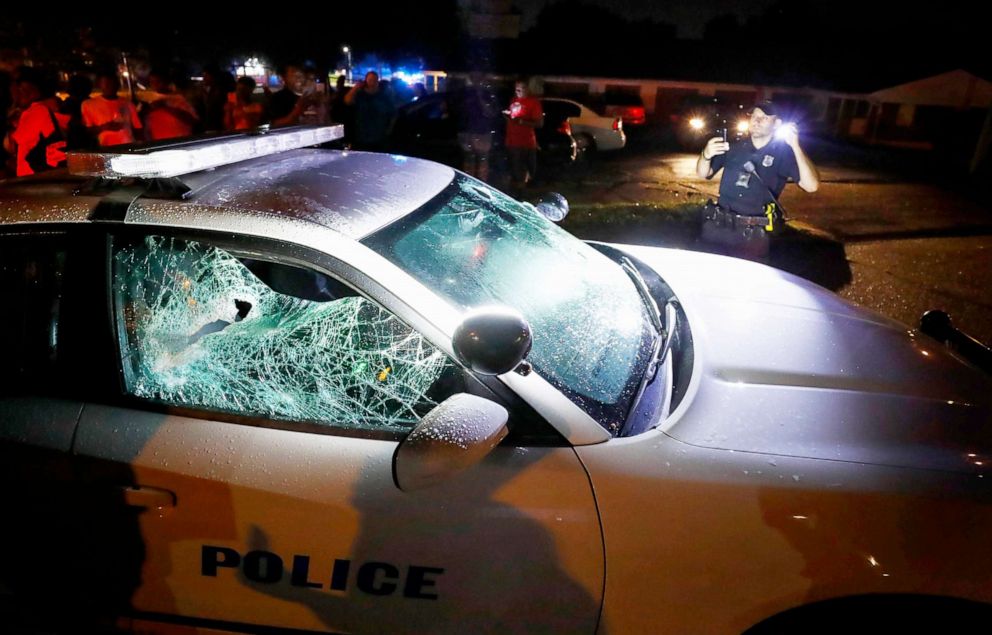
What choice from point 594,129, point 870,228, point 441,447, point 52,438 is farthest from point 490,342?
point 594,129

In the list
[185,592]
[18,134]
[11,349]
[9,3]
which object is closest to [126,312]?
[11,349]

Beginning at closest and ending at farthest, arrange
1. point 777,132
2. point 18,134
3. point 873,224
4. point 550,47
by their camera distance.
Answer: point 777,132 → point 18,134 → point 873,224 → point 550,47

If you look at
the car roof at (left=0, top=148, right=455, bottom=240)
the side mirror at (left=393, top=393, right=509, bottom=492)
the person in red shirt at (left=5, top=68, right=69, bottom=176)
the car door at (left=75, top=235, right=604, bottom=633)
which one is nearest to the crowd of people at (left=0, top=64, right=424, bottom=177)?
the person in red shirt at (left=5, top=68, right=69, bottom=176)

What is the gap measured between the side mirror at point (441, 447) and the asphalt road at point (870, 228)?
409 cm

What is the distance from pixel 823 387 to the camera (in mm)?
1828

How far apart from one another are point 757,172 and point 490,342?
11.4 feet

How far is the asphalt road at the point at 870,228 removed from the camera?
17.8 ft

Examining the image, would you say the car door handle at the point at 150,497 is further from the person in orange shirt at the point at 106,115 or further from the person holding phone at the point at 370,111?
the person holding phone at the point at 370,111

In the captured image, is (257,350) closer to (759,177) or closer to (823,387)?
(823,387)

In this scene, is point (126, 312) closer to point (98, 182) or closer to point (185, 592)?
point (98, 182)

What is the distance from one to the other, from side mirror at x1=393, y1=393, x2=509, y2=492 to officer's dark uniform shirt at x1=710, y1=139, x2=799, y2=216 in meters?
3.46

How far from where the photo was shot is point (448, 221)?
2.00 m

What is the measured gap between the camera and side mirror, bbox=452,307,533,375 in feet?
4.63

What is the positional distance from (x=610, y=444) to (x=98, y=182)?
5.18 feet
